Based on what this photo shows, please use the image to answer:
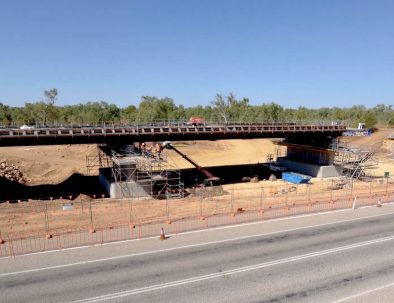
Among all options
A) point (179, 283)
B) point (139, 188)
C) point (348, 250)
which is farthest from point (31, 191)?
point (348, 250)

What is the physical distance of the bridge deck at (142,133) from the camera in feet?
115

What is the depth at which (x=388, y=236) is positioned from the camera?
21.3 meters

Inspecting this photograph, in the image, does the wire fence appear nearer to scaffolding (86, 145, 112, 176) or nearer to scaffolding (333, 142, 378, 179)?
scaffolding (333, 142, 378, 179)

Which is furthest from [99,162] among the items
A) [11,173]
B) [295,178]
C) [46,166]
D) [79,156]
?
[295,178]

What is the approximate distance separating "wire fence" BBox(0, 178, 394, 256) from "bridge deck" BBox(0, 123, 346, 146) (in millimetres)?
6690

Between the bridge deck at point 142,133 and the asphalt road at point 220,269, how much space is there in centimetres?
2028

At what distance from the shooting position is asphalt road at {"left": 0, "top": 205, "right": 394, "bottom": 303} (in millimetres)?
13914

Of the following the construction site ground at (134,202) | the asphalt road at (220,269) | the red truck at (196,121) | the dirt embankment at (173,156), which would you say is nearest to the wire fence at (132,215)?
the construction site ground at (134,202)

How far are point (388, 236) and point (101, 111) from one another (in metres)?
121

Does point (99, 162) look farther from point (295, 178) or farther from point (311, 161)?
point (311, 161)

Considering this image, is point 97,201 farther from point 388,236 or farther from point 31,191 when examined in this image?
point 388,236

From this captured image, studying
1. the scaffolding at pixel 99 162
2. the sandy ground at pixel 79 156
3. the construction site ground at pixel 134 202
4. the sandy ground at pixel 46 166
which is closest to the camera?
the construction site ground at pixel 134 202

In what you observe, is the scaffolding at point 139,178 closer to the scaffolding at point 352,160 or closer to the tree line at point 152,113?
the scaffolding at point 352,160

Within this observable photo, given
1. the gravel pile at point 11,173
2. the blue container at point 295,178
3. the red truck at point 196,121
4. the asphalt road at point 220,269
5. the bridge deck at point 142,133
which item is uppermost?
the red truck at point 196,121
